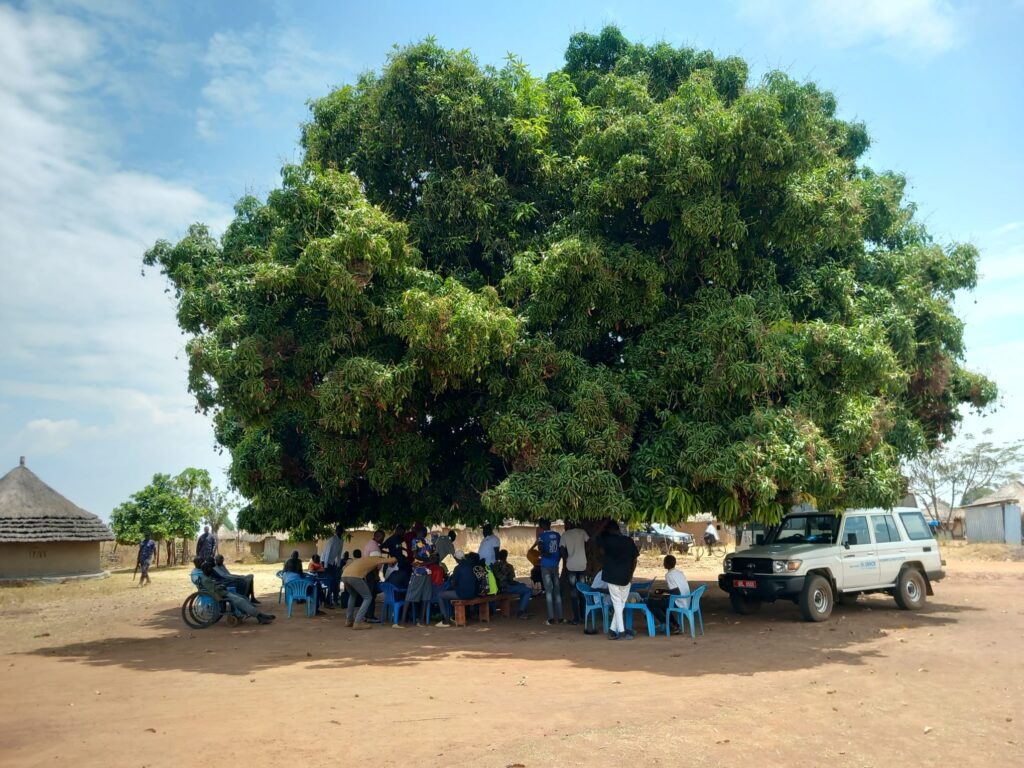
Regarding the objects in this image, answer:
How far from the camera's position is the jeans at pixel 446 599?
46.0 feet

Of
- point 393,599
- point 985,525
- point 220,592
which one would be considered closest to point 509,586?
point 393,599

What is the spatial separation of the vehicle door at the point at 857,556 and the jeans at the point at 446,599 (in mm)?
7083

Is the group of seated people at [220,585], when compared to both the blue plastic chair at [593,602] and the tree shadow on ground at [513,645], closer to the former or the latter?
the tree shadow on ground at [513,645]

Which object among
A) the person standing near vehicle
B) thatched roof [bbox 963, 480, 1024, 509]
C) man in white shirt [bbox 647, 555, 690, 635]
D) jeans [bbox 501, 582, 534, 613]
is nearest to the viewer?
man in white shirt [bbox 647, 555, 690, 635]

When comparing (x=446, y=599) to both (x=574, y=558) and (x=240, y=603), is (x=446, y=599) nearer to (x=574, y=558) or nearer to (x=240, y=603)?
(x=574, y=558)

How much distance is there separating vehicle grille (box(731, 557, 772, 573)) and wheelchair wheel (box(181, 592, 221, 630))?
9.53 m

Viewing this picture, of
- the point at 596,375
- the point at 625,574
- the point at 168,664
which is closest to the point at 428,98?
the point at 596,375

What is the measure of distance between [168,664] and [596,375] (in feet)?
24.9

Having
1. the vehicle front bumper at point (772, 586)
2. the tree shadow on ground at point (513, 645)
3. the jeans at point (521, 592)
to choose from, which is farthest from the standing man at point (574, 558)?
the vehicle front bumper at point (772, 586)

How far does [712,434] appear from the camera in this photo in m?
11.7

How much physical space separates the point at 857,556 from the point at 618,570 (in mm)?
5194

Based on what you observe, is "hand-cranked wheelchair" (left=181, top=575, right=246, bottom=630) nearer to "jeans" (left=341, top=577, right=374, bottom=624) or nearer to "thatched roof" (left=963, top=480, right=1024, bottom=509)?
"jeans" (left=341, top=577, right=374, bottom=624)

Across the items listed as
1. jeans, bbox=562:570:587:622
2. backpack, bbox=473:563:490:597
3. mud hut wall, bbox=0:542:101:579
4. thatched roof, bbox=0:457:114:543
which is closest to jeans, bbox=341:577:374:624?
backpack, bbox=473:563:490:597

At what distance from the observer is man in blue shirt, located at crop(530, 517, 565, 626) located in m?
13.9
